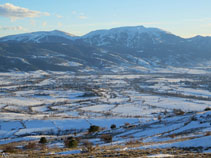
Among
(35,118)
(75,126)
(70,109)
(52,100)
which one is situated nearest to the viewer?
(75,126)

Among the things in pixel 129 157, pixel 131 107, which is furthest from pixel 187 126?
pixel 131 107

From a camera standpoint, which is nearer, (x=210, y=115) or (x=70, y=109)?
(x=210, y=115)

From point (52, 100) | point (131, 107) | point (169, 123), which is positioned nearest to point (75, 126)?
point (169, 123)

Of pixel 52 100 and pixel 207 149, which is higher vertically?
pixel 207 149

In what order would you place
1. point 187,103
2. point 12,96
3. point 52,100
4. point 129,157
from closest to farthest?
point 129,157
point 187,103
point 52,100
point 12,96

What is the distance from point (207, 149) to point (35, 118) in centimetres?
4495

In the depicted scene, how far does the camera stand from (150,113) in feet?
226

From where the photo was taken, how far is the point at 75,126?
5366 centimetres

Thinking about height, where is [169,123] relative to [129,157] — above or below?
below

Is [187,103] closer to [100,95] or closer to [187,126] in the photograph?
[100,95]

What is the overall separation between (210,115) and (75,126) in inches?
959

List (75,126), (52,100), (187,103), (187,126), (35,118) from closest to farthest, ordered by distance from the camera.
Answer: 1. (187,126)
2. (75,126)
3. (35,118)
4. (187,103)
5. (52,100)

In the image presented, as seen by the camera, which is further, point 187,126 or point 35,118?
point 35,118

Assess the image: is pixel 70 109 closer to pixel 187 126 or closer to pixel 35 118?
pixel 35 118
